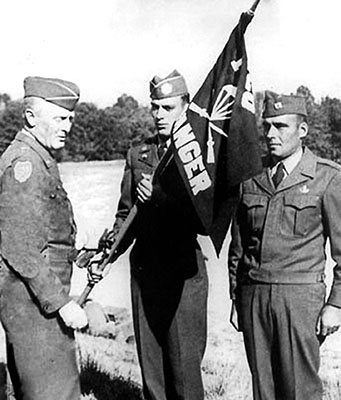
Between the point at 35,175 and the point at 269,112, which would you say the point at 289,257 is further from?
the point at 35,175

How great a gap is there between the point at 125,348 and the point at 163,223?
8.81 ft

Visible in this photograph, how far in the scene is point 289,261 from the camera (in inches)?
153

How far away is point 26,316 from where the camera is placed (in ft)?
11.6

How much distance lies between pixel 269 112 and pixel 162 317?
4.33 feet

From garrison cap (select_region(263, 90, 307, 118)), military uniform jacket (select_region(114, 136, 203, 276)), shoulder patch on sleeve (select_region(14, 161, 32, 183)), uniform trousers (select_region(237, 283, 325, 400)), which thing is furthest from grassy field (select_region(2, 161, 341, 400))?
garrison cap (select_region(263, 90, 307, 118))

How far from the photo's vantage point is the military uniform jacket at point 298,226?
387cm

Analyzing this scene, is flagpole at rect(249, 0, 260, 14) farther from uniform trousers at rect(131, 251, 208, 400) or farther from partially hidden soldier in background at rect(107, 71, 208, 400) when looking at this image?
uniform trousers at rect(131, 251, 208, 400)

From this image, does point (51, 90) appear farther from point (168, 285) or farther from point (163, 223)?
point (168, 285)

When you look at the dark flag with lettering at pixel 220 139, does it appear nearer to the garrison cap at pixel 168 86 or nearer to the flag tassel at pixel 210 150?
the flag tassel at pixel 210 150

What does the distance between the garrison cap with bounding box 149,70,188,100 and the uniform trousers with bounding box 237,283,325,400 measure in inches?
47.5

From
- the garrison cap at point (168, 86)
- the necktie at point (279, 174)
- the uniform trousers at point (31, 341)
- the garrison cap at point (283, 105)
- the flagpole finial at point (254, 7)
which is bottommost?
the uniform trousers at point (31, 341)

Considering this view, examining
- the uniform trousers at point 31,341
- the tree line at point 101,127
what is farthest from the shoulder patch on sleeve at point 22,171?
the tree line at point 101,127

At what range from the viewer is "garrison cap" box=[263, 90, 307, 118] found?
398cm

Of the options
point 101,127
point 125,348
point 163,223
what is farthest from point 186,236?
point 101,127
